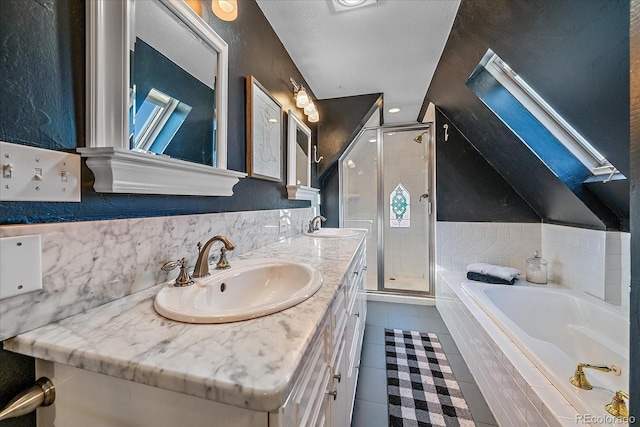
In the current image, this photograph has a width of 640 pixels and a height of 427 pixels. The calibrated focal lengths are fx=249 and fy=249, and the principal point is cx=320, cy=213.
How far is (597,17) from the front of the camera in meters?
0.94

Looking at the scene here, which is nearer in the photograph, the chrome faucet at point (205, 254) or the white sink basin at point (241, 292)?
the white sink basin at point (241, 292)

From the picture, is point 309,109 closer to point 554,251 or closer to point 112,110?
point 112,110

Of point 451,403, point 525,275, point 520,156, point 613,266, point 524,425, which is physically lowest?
point 451,403

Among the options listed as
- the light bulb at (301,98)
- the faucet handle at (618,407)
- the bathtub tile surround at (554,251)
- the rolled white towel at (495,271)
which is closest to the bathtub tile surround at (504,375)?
the faucet handle at (618,407)

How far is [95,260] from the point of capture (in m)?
0.63

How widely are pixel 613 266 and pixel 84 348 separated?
8.57ft

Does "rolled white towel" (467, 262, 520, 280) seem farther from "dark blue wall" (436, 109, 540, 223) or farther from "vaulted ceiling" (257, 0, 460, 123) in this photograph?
"vaulted ceiling" (257, 0, 460, 123)

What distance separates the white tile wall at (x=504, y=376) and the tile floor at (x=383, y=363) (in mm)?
67

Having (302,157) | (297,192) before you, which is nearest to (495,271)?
(297,192)

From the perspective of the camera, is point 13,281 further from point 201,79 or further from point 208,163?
point 201,79

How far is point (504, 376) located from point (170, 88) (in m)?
1.92

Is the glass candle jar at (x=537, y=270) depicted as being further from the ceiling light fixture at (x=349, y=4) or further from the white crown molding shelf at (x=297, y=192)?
the ceiling light fixture at (x=349, y=4)

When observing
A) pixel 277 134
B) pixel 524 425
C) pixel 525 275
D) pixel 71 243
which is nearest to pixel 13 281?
pixel 71 243

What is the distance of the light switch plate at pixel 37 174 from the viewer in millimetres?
498
